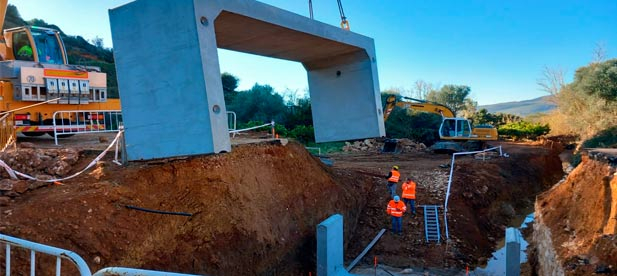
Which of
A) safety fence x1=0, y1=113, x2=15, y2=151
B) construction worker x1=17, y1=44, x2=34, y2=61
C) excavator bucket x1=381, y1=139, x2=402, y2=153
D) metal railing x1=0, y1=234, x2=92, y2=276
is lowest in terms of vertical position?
excavator bucket x1=381, y1=139, x2=402, y2=153

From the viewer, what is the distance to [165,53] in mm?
5180

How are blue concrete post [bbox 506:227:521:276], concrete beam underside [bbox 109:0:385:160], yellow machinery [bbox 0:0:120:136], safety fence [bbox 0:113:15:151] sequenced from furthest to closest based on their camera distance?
1. yellow machinery [bbox 0:0:120:136]
2. safety fence [bbox 0:113:15:151]
3. blue concrete post [bbox 506:227:521:276]
4. concrete beam underside [bbox 109:0:385:160]

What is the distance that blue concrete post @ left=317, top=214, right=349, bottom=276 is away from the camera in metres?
7.84

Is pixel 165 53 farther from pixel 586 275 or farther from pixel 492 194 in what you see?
pixel 492 194

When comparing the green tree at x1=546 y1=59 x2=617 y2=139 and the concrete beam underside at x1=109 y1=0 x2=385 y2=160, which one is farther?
the green tree at x1=546 y1=59 x2=617 y2=139

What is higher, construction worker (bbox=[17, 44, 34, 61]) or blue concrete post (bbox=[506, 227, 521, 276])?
construction worker (bbox=[17, 44, 34, 61])

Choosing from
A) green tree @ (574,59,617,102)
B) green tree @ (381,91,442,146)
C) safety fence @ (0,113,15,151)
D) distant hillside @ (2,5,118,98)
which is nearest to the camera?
safety fence @ (0,113,15,151)

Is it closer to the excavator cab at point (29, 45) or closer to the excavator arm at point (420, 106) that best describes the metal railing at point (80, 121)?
the excavator cab at point (29, 45)

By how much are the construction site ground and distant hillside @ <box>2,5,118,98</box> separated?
31.4m

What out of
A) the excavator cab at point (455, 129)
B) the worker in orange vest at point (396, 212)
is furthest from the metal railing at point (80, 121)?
the excavator cab at point (455, 129)

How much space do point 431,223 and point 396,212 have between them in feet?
4.10

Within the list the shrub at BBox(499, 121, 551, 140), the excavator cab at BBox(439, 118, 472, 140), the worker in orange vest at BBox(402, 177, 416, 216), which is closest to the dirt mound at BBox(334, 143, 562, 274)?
the worker in orange vest at BBox(402, 177, 416, 216)

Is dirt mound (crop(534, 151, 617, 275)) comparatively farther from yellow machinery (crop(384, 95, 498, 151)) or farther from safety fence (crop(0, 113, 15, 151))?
yellow machinery (crop(384, 95, 498, 151))

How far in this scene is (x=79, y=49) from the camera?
42.5 metres
